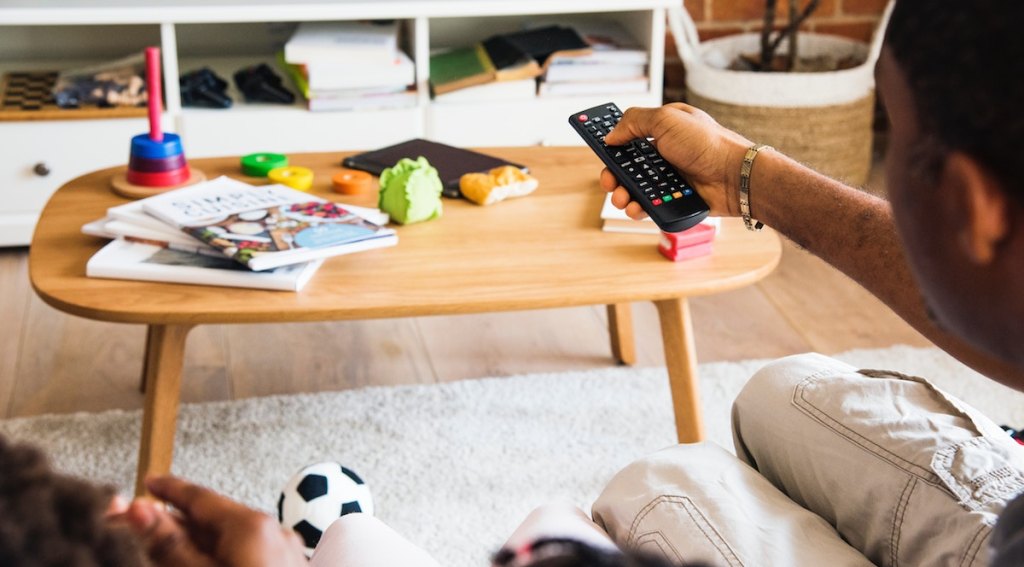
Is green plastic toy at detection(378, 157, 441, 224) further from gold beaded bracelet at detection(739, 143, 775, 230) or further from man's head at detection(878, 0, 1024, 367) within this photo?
man's head at detection(878, 0, 1024, 367)

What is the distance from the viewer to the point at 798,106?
2.48 meters

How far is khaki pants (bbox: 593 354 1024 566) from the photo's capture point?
91cm

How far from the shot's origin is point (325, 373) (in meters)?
1.92

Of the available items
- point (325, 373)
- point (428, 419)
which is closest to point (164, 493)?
point (428, 419)

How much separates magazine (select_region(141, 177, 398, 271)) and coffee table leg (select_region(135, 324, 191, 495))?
0.13m

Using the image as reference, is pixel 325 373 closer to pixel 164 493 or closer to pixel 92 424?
pixel 92 424

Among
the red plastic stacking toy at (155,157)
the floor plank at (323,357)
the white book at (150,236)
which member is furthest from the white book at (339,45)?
the white book at (150,236)

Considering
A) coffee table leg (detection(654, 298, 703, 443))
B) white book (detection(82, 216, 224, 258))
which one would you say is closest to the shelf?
white book (detection(82, 216, 224, 258))

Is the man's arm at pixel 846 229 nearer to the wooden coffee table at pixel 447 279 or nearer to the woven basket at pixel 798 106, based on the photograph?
the wooden coffee table at pixel 447 279

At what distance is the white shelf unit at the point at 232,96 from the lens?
2.28 m

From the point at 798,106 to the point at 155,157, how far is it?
1416mm

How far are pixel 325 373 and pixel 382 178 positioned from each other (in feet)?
1.51

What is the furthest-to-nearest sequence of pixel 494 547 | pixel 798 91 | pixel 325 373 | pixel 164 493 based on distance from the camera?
1. pixel 798 91
2. pixel 325 373
3. pixel 494 547
4. pixel 164 493

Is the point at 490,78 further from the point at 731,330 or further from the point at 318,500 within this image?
the point at 318,500
